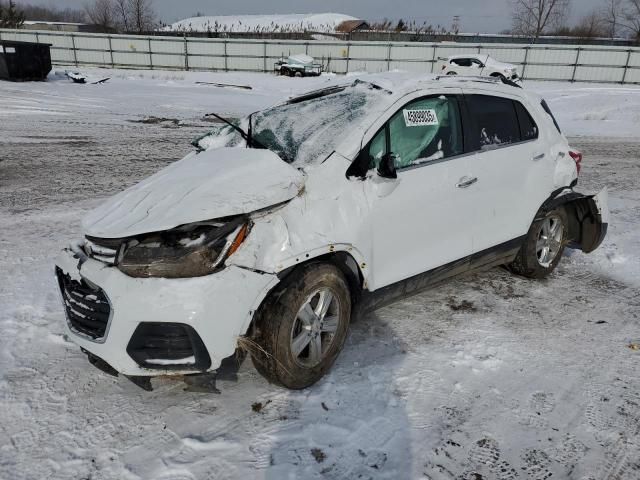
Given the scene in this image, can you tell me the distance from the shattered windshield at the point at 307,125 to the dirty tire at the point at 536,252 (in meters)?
2.04

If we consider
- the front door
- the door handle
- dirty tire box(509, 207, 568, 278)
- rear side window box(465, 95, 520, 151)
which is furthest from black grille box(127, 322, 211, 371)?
dirty tire box(509, 207, 568, 278)

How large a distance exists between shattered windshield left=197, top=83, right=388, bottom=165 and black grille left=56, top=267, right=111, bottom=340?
1462mm

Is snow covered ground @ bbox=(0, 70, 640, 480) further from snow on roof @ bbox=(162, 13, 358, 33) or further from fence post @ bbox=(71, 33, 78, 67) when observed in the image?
snow on roof @ bbox=(162, 13, 358, 33)

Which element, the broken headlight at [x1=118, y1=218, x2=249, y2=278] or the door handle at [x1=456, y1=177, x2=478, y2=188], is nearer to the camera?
the broken headlight at [x1=118, y1=218, x2=249, y2=278]

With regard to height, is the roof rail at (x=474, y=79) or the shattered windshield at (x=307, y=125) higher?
the roof rail at (x=474, y=79)

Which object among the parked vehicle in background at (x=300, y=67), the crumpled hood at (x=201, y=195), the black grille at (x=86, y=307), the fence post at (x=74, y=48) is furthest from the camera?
the fence post at (x=74, y=48)

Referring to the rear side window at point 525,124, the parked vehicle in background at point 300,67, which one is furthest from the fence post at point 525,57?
the rear side window at point 525,124

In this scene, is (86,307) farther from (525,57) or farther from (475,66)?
(525,57)

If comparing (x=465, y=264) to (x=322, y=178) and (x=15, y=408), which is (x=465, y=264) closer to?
(x=322, y=178)

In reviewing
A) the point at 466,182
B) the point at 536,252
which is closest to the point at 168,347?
the point at 466,182

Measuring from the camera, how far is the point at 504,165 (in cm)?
409

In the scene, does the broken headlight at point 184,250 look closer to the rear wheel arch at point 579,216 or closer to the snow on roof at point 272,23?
the rear wheel arch at point 579,216

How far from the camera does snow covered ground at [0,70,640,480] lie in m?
2.54

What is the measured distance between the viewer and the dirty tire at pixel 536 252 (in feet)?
14.9
